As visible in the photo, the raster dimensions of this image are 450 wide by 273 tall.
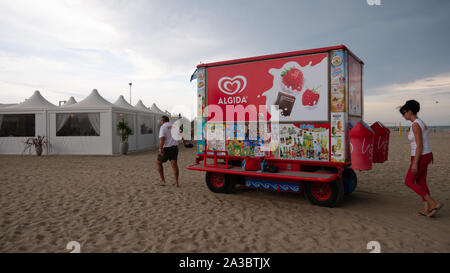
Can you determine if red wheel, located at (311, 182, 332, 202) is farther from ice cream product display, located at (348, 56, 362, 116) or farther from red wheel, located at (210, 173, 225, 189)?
red wheel, located at (210, 173, 225, 189)

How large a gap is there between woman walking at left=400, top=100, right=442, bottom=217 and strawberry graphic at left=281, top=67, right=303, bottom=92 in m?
1.66

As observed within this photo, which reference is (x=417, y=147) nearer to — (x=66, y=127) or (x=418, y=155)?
(x=418, y=155)

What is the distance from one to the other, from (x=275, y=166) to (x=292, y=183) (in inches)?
17.2

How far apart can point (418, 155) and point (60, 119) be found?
1533 centimetres

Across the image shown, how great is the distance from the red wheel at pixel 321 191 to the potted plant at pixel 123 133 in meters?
11.6

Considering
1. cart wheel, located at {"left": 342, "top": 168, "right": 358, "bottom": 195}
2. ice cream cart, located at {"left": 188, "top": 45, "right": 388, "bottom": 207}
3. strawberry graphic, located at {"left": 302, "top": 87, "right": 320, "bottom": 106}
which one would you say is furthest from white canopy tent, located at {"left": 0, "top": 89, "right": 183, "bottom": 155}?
cart wheel, located at {"left": 342, "top": 168, "right": 358, "bottom": 195}

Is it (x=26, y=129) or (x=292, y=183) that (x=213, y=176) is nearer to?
(x=292, y=183)

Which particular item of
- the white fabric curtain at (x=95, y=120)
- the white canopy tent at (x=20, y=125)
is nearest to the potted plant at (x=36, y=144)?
the white canopy tent at (x=20, y=125)

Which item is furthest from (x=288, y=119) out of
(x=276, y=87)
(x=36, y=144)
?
(x=36, y=144)

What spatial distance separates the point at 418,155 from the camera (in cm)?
396

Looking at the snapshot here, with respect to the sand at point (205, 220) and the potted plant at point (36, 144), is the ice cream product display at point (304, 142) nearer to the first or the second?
the sand at point (205, 220)

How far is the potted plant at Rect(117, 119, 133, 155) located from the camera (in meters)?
14.2

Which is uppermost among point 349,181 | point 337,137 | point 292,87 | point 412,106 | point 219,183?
point 292,87

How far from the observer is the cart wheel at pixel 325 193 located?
474 centimetres
